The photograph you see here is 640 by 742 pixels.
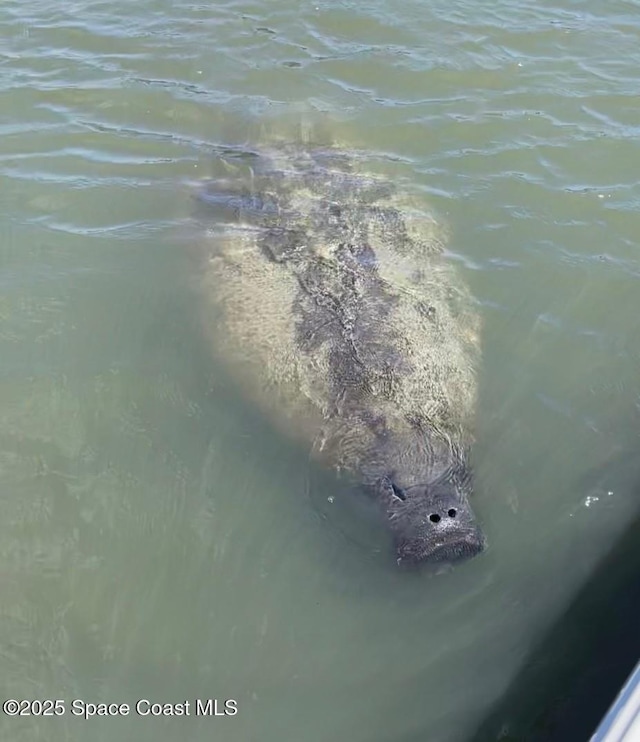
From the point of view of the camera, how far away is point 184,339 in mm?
6824

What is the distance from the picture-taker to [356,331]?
6.21 metres

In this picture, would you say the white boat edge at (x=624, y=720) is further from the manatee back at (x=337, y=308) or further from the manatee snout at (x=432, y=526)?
the manatee back at (x=337, y=308)

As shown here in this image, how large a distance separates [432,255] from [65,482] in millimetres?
3839

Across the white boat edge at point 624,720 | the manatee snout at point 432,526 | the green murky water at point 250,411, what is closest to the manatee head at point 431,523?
the manatee snout at point 432,526

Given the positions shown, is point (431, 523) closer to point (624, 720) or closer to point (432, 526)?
point (432, 526)

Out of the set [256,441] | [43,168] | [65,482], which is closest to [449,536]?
[256,441]

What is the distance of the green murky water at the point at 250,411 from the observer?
486 cm

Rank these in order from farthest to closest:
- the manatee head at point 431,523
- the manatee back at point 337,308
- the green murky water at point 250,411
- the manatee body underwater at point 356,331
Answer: the manatee back at point 337,308 → the manatee body underwater at point 356,331 → the manatee head at point 431,523 → the green murky water at point 250,411

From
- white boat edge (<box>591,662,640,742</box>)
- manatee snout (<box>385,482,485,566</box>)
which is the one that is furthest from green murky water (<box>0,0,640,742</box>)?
white boat edge (<box>591,662,640,742</box>)

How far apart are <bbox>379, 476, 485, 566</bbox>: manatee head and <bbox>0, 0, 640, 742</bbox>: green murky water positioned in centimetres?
21

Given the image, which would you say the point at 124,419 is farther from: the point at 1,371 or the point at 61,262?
the point at 61,262

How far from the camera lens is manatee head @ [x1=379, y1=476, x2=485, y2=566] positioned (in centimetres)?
503

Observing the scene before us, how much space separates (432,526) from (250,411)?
5.88ft

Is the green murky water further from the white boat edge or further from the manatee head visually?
the white boat edge
